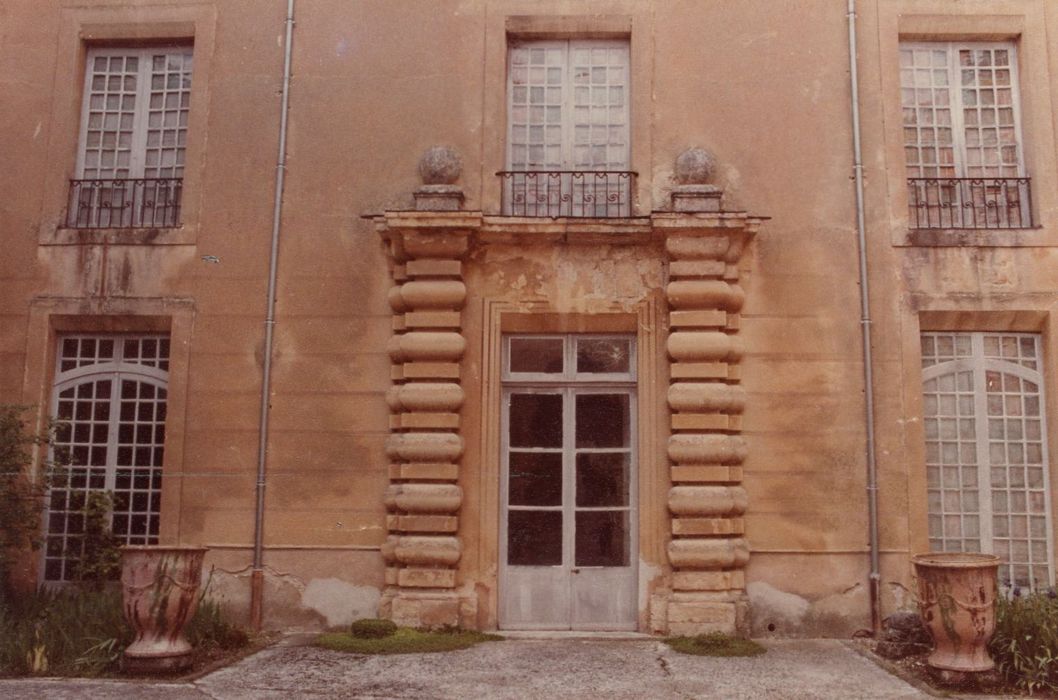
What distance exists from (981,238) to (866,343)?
148 cm

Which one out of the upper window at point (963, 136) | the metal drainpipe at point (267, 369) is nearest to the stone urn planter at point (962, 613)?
the upper window at point (963, 136)

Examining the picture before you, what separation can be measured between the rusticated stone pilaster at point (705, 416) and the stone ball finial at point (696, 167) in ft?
0.53

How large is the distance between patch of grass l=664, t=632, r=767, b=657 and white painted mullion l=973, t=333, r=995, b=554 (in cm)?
244

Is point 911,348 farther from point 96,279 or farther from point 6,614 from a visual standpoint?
point 6,614

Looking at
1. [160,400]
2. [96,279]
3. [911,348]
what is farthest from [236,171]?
[911,348]

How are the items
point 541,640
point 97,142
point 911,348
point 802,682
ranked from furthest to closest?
point 97,142
point 911,348
point 541,640
point 802,682

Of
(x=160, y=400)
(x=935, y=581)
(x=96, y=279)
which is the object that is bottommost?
(x=935, y=581)

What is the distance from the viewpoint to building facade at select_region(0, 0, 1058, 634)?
8414 millimetres

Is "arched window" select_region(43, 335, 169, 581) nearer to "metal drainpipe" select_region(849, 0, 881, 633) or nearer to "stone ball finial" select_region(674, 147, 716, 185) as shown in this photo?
"stone ball finial" select_region(674, 147, 716, 185)

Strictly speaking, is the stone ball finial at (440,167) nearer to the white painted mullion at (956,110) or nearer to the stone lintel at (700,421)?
the stone lintel at (700,421)

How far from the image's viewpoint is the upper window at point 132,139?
9.27 meters

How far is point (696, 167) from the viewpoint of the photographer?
860 cm

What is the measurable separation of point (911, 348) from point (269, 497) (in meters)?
5.90

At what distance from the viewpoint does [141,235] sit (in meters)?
9.07
